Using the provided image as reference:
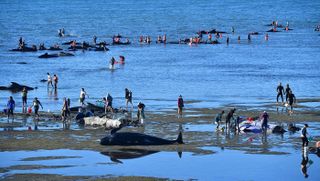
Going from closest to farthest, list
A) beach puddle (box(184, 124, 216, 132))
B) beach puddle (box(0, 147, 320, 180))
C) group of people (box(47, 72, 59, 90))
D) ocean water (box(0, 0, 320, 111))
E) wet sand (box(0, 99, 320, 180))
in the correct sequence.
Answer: beach puddle (box(0, 147, 320, 180)), wet sand (box(0, 99, 320, 180)), beach puddle (box(184, 124, 216, 132)), ocean water (box(0, 0, 320, 111)), group of people (box(47, 72, 59, 90))

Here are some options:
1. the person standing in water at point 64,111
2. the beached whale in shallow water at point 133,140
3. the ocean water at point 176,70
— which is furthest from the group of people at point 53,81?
the beached whale in shallow water at point 133,140

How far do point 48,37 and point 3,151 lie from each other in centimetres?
10689

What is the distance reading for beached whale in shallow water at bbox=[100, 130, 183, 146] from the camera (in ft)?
131

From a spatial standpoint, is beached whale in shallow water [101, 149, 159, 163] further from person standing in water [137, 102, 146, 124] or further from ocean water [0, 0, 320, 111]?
ocean water [0, 0, 320, 111]

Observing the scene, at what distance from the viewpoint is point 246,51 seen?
110938 millimetres

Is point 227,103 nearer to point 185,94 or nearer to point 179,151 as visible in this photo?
point 185,94

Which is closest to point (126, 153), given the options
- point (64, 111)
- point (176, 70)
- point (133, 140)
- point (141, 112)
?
point (133, 140)

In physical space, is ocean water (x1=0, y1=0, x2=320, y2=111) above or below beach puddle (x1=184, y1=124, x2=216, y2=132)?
above

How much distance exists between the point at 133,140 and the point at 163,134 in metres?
3.78

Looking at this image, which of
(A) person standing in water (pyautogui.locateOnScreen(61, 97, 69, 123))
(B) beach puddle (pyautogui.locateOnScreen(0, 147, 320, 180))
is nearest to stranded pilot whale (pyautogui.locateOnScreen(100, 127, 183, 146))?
(B) beach puddle (pyautogui.locateOnScreen(0, 147, 320, 180))

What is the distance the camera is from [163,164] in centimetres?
3547

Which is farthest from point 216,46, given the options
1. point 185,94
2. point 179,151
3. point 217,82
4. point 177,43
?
point 179,151

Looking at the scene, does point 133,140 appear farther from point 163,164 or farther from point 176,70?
point 176,70

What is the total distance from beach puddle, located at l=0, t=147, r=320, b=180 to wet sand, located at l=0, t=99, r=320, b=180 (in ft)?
2.27
